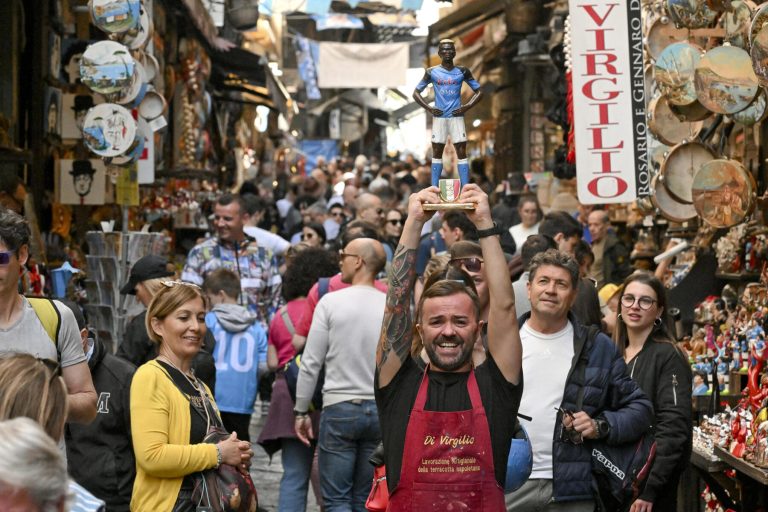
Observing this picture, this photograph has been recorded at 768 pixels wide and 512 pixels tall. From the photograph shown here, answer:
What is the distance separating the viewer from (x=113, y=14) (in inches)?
433

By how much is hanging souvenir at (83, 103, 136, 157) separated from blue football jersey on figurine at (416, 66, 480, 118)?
5443 millimetres

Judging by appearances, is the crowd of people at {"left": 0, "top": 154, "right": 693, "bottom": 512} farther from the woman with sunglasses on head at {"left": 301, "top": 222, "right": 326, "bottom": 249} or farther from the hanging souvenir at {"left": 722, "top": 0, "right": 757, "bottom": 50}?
the woman with sunglasses on head at {"left": 301, "top": 222, "right": 326, "bottom": 249}

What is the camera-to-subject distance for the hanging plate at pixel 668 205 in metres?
10.3

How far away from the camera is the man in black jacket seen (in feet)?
20.0

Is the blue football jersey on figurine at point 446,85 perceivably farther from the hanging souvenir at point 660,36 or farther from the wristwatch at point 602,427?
the hanging souvenir at point 660,36

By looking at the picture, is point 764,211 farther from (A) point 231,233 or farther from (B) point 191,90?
(B) point 191,90

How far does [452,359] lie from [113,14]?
6.92 meters

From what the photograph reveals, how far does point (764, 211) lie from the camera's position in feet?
31.4

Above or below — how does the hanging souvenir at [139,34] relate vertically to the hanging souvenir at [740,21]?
above

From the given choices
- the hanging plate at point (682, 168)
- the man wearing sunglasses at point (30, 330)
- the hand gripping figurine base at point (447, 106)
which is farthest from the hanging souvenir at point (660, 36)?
the man wearing sunglasses at point (30, 330)

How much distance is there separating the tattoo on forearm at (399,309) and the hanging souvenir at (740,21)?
13.9 ft

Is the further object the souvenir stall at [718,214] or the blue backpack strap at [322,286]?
the blue backpack strap at [322,286]

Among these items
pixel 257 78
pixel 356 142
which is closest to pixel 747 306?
pixel 257 78

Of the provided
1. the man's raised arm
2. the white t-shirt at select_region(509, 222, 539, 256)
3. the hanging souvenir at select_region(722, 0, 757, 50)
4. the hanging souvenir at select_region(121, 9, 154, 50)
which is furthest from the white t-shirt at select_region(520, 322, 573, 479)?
the white t-shirt at select_region(509, 222, 539, 256)
